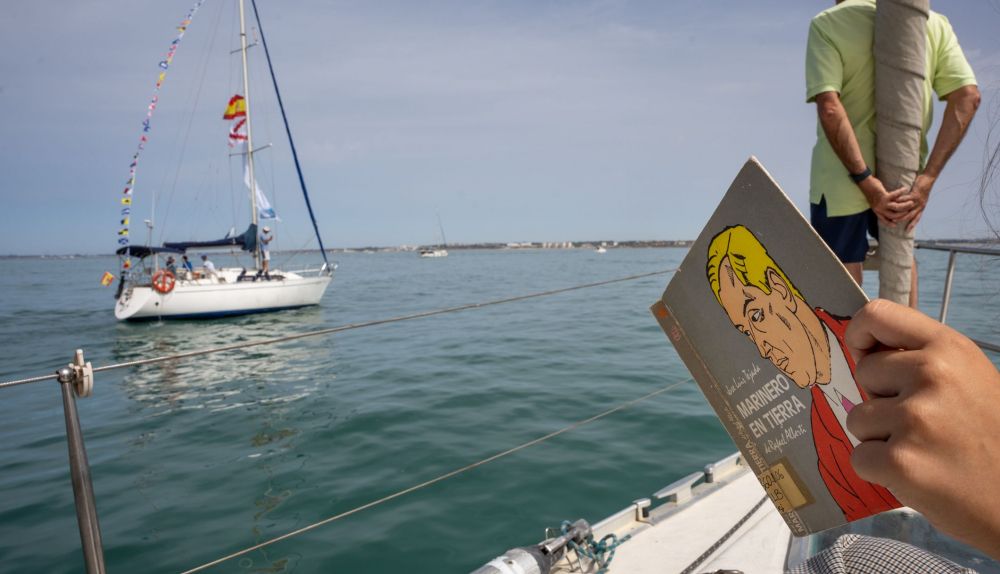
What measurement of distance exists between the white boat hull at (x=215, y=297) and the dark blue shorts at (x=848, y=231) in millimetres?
18269

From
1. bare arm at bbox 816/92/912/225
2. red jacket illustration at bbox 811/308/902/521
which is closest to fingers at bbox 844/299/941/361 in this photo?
red jacket illustration at bbox 811/308/902/521

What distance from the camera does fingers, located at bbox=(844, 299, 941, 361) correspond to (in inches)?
18.8

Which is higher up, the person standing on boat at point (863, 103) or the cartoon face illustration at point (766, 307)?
the person standing on boat at point (863, 103)

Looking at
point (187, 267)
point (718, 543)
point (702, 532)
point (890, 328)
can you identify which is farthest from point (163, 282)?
point (890, 328)

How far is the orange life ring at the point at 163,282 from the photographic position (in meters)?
16.6

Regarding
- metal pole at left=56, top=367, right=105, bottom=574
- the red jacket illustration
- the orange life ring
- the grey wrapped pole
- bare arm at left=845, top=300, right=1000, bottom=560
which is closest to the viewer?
bare arm at left=845, top=300, right=1000, bottom=560

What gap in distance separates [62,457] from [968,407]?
6.63m

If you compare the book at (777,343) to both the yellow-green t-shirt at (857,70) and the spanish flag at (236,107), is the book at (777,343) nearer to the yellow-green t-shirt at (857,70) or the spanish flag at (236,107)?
the yellow-green t-shirt at (857,70)

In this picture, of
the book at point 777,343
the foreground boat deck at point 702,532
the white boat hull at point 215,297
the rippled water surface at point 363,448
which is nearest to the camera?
the book at point 777,343

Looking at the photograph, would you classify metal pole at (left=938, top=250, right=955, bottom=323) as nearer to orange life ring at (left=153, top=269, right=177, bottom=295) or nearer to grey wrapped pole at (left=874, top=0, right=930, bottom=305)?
grey wrapped pole at (left=874, top=0, right=930, bottom=305)

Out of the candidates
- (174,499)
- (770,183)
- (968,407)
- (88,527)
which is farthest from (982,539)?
(174,499)

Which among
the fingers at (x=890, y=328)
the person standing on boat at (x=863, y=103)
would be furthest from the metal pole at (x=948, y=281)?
the fingers at (x=890, y=328)

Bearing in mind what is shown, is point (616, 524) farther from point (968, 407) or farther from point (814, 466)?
point (968, 407)

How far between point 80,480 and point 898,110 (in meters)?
2.53
